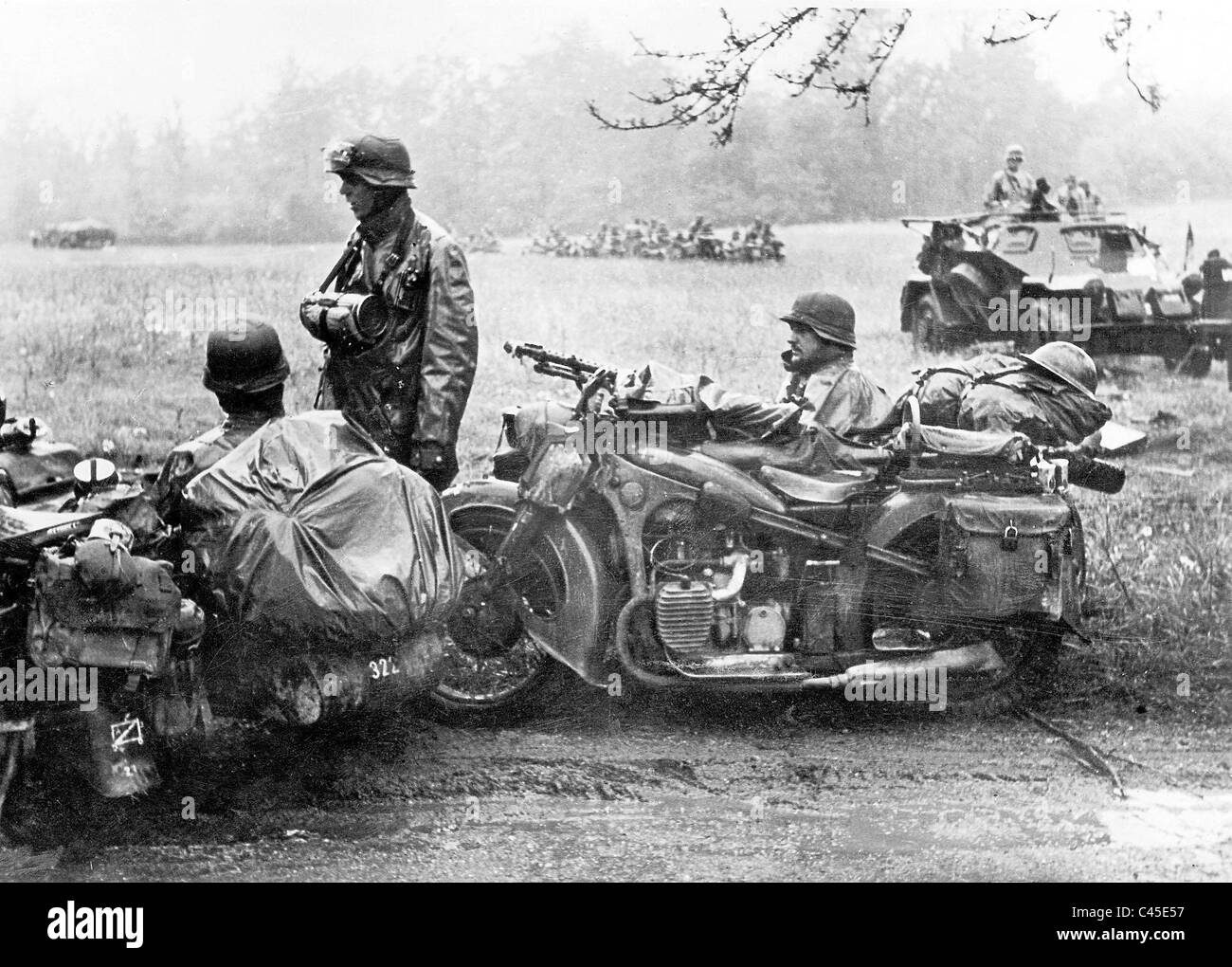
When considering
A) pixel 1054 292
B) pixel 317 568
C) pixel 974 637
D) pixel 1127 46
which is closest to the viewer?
pixel 317 568

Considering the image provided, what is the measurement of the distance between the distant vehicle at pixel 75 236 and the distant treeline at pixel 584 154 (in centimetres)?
4

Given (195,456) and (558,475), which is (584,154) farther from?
(195,456)

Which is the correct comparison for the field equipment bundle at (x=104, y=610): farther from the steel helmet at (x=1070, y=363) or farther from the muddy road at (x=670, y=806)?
the steel helmet at (x=1070, y=363)

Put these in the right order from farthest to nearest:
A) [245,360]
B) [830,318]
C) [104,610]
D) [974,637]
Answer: [830,318] < [974,637] < [245,360] < [104,610]

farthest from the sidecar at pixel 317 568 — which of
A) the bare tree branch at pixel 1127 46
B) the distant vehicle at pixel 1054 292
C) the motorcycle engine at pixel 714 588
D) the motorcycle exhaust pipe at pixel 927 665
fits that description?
the bare tree branch at pixel 1127 46

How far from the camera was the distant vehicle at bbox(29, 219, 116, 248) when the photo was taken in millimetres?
5625

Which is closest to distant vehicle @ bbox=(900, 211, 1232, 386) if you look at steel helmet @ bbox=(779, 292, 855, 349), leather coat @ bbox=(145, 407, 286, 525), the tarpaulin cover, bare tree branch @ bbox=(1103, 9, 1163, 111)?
steel helmet @ bbox=(779, 292, 855, 349)

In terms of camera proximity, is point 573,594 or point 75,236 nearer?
point 573,594

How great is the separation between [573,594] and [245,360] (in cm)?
137

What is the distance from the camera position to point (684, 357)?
19.0ft

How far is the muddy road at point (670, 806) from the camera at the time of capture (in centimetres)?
528

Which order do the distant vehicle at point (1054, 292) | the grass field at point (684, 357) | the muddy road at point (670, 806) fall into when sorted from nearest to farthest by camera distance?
the muddy road at point (670, 806) < the grass field at point (684, 357) < the distant vehicle at point (1054, 292)

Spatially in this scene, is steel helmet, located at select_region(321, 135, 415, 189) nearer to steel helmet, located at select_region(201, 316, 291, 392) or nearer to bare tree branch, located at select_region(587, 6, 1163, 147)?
steel helmet, located at select_region(201, 316, 291, 392)

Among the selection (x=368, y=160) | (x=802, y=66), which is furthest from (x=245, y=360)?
(x=802, y=66)
